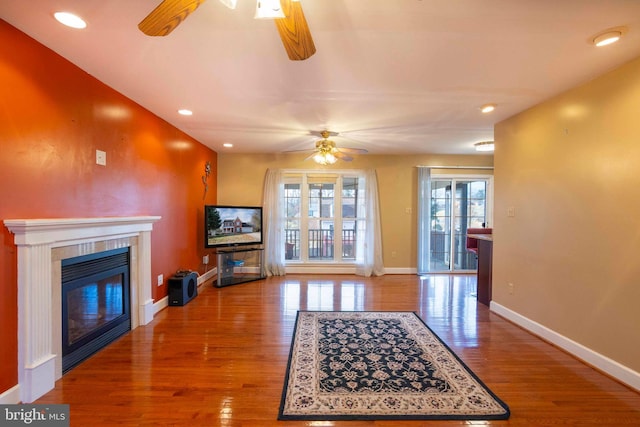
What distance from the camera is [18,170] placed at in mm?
1748

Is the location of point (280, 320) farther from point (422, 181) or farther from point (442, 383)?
point (422, 181)

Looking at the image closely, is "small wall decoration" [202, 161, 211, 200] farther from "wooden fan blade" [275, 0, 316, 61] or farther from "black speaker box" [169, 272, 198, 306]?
"wooden fan blade" [275, 0, 316, 61]

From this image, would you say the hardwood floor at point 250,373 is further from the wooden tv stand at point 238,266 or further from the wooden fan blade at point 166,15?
the wooden fan blade at point 166,15

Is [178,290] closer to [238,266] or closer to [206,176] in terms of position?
[238,266]

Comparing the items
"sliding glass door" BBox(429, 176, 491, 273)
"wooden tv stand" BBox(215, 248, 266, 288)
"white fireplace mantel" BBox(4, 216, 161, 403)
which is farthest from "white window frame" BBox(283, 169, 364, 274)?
"white fireplace mantel" BBox(4, 216, 161, 403)

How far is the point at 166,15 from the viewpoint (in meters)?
1.20

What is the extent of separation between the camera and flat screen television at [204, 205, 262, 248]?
4.48 metres

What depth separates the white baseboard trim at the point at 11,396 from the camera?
1668mm

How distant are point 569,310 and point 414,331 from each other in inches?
53.8

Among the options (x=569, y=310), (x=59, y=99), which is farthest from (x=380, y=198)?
(x=59, y=99)

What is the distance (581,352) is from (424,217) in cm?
324

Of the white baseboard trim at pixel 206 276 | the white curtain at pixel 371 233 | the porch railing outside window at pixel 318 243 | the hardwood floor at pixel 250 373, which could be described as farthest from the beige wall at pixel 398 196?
the hardwood floor at pixel 250 373

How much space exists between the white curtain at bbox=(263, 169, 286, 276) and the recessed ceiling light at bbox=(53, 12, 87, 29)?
3745 millimetres

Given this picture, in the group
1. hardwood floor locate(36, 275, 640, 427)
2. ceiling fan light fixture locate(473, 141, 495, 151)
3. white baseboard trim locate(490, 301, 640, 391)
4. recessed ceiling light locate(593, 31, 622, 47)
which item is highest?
recessed ceiling light locate(593, 31, 622, 47)
